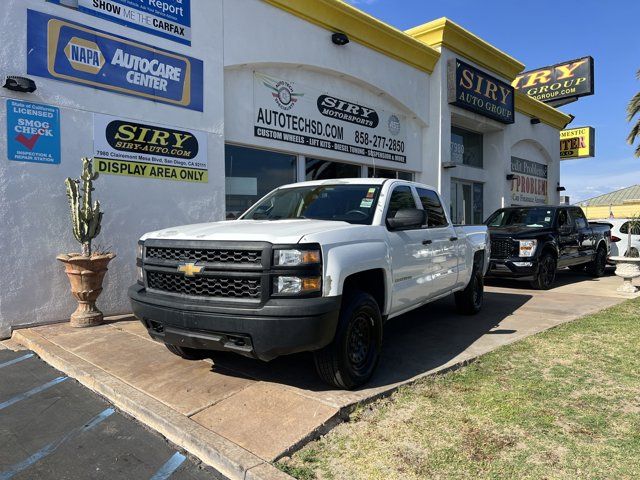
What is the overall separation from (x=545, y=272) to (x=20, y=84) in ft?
32.0

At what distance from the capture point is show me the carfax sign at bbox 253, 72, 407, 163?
9.52m

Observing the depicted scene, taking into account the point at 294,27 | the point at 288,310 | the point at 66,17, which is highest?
the point at 294,27

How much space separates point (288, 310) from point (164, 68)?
5.71 meters

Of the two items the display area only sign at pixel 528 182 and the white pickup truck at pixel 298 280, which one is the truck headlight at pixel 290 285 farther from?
the display area only sign at pixel 528 182

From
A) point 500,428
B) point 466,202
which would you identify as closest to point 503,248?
point 466,202

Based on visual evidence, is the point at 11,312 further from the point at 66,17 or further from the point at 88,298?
the point at 66,17

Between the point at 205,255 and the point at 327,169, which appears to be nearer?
the point at 205,255

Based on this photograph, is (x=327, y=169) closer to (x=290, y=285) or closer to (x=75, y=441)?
(x=290, y=285)

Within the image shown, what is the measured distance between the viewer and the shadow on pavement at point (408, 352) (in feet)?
14.5

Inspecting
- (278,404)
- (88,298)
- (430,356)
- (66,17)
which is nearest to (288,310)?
(278,404)

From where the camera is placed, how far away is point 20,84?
19.9 feet

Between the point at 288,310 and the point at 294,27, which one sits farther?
the point at 294,27

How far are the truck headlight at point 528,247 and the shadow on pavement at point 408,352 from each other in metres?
2.21

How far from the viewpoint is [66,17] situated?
6.55 metres
